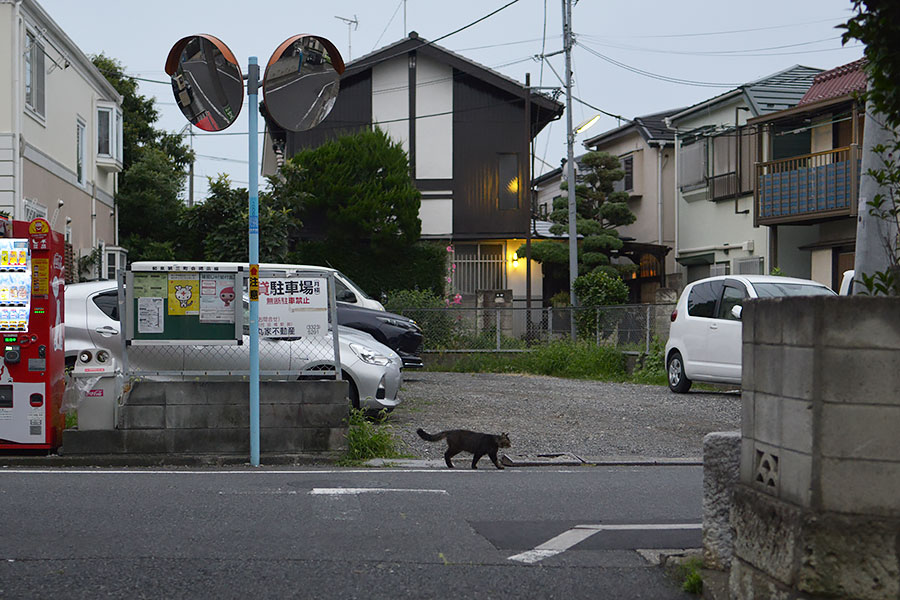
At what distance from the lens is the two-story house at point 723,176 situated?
25.6 metres

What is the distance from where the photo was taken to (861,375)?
11.2 ft

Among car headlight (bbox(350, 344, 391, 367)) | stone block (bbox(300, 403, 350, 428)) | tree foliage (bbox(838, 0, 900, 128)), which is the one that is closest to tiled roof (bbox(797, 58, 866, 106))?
car headlight (bbox(350, 344, 391, 367))

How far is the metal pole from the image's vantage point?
8.49 m

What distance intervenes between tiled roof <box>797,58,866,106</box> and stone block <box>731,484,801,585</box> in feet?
65.3

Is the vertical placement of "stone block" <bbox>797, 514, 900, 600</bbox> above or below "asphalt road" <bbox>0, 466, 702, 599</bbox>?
above

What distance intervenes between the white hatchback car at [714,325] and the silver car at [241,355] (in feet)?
18.6

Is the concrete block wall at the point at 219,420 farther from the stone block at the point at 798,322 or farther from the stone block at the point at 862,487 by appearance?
the stone block at the point at 862,487

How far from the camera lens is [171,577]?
15.2ft

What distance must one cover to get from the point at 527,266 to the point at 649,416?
14984 mm

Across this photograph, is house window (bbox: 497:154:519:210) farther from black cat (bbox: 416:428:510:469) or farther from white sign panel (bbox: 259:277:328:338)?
black cat (bbox: 416:428:510:469)

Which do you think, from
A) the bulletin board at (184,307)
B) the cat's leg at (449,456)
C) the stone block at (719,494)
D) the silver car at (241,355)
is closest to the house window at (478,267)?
the silver car at (241,355)

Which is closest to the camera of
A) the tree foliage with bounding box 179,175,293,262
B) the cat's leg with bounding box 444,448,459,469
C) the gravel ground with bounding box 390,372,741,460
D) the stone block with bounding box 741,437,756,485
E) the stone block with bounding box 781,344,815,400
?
the stone block with bounding box 781,344,815,400

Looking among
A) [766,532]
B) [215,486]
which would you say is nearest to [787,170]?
[215,486]

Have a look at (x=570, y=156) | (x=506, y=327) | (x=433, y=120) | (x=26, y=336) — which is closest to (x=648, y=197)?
(x=570, y=156)
